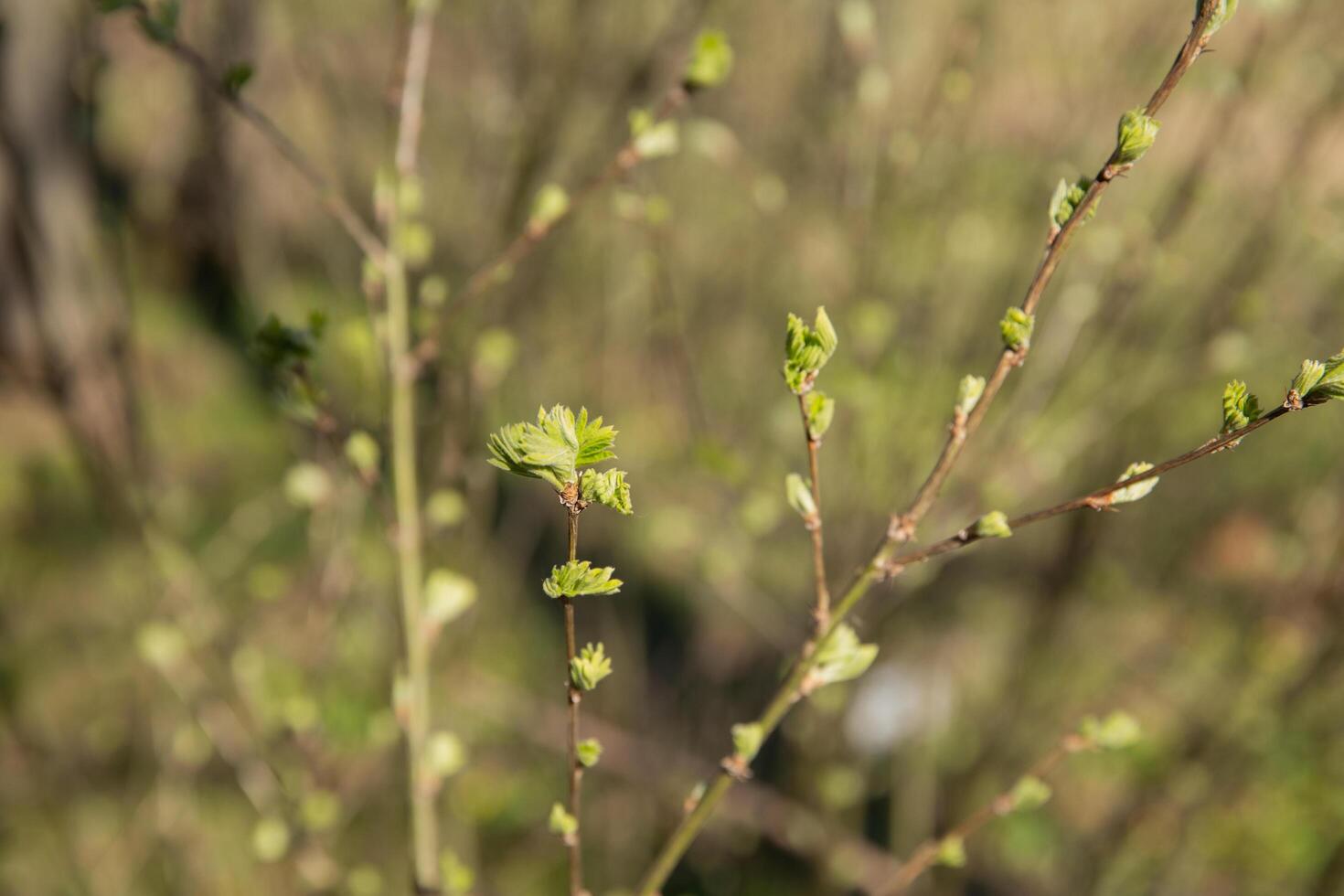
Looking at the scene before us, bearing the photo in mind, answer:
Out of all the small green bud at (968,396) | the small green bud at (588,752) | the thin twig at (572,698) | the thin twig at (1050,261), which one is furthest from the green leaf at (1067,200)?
the small green bud at (588,752)

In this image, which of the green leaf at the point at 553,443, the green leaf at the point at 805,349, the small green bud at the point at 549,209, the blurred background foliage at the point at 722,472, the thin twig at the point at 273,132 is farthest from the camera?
the blurred background foliage at the point at 722,472

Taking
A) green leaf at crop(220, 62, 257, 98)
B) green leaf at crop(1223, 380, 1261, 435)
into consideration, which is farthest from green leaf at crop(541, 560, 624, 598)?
green leaf at crop(220, 62, 257, 98)

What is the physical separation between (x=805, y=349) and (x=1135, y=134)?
22 centimetres

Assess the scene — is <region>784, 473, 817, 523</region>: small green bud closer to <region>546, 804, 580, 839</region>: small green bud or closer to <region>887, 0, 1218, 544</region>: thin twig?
<region>887, 0, 1218, 544</region>: thin twig

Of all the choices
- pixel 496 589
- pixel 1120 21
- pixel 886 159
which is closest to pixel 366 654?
pixel 496 589

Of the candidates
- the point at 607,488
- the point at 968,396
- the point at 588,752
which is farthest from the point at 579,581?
the point at 968,396

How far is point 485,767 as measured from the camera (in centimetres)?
281

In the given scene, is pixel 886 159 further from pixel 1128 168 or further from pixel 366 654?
pixel 366 654

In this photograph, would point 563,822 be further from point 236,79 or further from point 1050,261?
point 236,79

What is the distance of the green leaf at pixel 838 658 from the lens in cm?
65

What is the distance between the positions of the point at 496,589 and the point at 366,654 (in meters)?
0.69

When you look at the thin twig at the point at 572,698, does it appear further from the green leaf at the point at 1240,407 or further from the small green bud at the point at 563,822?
the green leaf at the point at 1240,407

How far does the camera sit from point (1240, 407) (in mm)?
542

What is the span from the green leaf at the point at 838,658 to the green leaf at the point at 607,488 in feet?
0.77
